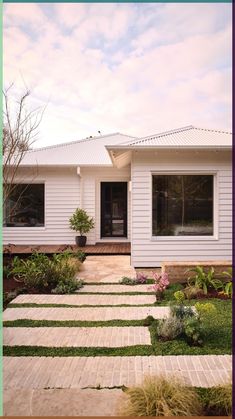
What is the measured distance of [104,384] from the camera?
317 centimetres

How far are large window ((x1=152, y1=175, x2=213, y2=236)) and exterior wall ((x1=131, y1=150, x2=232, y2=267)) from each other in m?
0.19

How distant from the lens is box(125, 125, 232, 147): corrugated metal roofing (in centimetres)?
821

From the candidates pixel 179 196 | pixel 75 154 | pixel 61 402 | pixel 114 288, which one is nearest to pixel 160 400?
pixel 61 402

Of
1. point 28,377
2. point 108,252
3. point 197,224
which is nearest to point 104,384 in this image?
point 28,377

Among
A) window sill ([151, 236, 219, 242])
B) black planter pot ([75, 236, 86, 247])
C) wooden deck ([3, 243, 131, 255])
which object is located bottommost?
wooden deck ([3, 243, 131, 255])

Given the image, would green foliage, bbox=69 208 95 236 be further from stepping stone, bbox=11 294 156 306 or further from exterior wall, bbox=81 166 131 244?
stepping stone, bbox=11 294 156 306

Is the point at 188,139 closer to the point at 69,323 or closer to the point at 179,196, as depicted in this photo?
the point at 179,196

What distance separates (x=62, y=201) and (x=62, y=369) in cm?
930

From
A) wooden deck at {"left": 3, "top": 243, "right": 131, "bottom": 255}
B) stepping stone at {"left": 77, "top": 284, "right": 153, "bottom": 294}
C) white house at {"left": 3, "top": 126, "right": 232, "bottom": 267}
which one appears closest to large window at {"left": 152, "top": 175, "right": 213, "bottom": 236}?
white house at {"left": 3, "top": 126, "right": 232, "bottom": 267}

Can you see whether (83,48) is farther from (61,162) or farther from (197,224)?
(61,162)

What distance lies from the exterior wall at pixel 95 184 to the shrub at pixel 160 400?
9742 millimetres

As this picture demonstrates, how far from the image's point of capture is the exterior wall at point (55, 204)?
12352 mm

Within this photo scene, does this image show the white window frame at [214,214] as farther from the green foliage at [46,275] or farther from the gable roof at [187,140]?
the green foliage at [46,275]

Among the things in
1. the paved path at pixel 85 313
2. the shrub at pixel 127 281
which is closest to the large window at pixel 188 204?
the shrub at pixel 127 281
